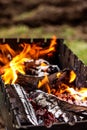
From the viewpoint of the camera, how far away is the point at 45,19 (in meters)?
13.6

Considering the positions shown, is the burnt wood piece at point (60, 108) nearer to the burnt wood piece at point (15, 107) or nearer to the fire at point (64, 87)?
the burnt wood piece at point (15, 107)

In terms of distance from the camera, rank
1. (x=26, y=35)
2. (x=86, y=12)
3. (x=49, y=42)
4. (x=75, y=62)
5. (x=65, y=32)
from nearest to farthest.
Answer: (x=75, y=62), (x=49, y=42), (x=26, y=35), (x=65, y=32), (x=86, y=12)

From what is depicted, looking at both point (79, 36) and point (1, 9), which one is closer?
point (79, 36)

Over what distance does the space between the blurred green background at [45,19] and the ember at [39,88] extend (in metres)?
2.98

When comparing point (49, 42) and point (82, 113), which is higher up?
point (49, 42)

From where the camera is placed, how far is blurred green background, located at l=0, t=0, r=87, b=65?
464 inches

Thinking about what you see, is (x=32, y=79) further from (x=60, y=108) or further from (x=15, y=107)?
(x=15, y=107)

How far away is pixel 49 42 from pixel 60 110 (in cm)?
250

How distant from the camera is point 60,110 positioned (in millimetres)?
5594

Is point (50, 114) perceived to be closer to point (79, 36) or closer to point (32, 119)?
point (32, 119)

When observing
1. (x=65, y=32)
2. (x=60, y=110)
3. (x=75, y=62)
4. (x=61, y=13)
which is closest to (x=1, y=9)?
(x=61, y=13)

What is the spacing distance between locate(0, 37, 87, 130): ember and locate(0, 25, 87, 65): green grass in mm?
2779

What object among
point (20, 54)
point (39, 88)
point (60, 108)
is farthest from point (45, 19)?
point (60, 108)

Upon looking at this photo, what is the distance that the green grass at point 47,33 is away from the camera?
11.0m
